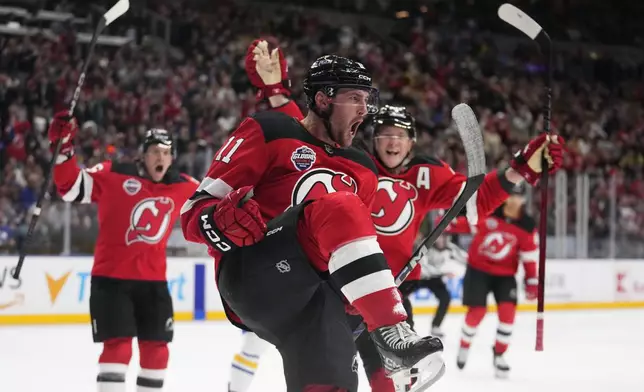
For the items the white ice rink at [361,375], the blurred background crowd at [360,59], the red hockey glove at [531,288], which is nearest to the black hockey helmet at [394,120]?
the white ice rink at [361,375]

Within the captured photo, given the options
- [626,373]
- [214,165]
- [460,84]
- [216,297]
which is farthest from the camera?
[460,84]

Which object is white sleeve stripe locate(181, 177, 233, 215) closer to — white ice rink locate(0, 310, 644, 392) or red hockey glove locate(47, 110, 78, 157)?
red hockey glove locate(47, 110, 78, 157)

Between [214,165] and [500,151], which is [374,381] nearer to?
[214,165]

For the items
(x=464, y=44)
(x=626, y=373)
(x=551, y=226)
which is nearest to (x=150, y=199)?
(x=626, y=373)

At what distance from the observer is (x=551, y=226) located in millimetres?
9867

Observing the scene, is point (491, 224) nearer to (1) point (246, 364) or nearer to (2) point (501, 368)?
(2) point (501, 368)

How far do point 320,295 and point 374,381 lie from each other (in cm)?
123

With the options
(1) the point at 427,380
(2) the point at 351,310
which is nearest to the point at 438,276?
(2) the point at 351,310

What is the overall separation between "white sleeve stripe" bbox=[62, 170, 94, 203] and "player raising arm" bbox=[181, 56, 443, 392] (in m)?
1.75

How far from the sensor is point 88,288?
8234mm

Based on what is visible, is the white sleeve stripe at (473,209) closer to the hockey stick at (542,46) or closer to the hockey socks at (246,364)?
the hockey stick at (542,46)

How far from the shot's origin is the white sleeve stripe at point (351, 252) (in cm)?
200

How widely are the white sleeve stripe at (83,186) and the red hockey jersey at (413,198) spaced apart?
4.46 feet

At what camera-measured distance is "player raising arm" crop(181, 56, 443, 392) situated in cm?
200
